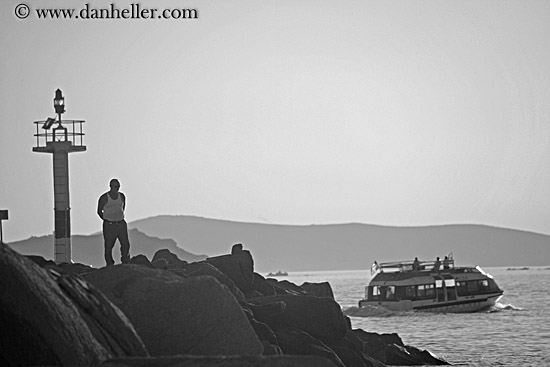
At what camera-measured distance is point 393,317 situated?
2142 inches

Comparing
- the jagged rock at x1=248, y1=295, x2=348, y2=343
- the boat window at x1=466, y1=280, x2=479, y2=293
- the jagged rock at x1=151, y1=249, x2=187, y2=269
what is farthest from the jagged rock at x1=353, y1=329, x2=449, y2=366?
the boat window at x1=466, y1=280, x2=479, y2=293

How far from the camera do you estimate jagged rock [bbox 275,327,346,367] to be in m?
12.7

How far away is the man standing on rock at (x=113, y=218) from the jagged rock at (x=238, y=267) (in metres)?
1.36

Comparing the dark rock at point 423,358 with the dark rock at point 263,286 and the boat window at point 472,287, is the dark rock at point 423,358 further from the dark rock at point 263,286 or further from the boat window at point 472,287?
the boat window at point 472,287

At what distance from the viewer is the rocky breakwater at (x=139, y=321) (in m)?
6.77

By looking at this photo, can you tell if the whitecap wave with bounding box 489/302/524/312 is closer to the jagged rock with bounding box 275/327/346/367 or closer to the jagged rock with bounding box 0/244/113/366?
the jagged rock with bounding box 275/327/346/367

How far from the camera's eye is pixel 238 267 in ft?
51.2

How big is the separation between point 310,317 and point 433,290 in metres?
44.6

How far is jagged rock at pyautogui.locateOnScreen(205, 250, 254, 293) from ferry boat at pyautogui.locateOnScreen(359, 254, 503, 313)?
41269 millimetres

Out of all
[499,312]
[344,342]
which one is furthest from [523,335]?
[344,342]

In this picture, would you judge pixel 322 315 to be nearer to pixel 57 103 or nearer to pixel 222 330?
pixel 222 330

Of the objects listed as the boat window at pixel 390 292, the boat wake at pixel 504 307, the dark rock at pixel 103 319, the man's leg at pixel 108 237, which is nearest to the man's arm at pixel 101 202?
the man's leg at pixel 108 237

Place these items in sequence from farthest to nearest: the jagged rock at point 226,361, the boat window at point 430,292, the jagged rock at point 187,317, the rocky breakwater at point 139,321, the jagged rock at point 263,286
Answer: the boat window at point 430,292
the jagged rock at point 263,286
the jagged rock at point 187,317
the rocky breakwater at point 139,321
the jagged rock at point 226,361

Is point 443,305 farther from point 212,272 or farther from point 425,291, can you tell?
point 212,272
